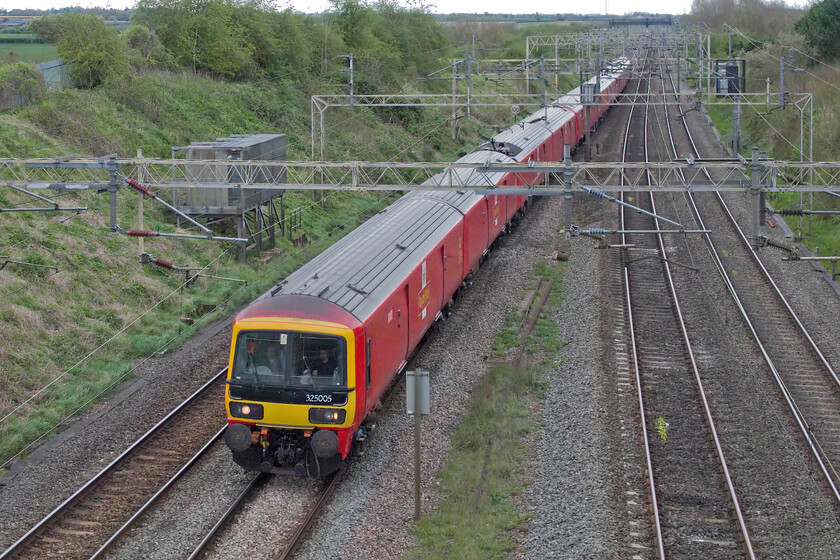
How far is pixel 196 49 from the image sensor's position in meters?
40.2

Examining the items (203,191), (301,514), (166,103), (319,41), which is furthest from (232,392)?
(319,41)

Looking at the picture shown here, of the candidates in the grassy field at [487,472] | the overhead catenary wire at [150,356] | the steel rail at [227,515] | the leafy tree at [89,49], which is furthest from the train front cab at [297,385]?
the leafy tree at [89,49]

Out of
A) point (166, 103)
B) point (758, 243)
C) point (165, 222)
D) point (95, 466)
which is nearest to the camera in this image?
point (95, 466)

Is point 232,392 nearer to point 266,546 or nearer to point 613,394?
point 266,546

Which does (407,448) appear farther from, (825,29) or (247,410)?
(825,29)

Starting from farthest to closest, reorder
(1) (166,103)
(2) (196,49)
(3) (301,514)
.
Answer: (2) (196,49)
(1) (166,103)
(3) (301,514)

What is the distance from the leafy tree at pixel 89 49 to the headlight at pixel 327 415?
23779 millimetres

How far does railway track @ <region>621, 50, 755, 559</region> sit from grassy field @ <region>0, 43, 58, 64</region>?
22.3 m

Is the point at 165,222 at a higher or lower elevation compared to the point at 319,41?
lower

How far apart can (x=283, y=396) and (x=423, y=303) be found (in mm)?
4836

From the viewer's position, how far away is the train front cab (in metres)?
11.8

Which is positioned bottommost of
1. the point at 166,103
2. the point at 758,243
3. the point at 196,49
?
the point at 758,243

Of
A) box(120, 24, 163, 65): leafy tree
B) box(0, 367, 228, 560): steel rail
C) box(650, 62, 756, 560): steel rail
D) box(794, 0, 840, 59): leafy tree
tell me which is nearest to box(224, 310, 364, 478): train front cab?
box(0, 367, 228, 560): steel rail

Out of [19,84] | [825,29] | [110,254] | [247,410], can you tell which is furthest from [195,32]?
[825,29]
